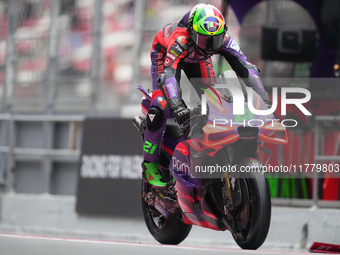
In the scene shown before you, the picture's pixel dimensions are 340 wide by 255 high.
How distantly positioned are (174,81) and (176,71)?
20 centimetres

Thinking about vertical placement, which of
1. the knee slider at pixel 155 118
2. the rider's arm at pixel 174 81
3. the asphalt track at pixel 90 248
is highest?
the rider's arm at pixel 174 81

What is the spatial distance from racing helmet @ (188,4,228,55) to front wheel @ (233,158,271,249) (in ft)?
3.31

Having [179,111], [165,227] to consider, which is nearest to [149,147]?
[165,227]

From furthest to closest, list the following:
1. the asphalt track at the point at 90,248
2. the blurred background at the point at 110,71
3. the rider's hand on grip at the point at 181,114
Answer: the blurred background at the point at 110,71, the rider's hand on grip at the point at 181,114, the asphalt track at the point at 90,248

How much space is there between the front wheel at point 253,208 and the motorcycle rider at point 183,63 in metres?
0.66

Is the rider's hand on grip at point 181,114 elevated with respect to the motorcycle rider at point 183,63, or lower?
lower

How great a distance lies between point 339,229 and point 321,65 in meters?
2.16

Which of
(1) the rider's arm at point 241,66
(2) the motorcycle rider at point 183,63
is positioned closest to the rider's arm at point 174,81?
(2) the motorcycle rider at point 183,63

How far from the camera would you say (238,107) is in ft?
13.3

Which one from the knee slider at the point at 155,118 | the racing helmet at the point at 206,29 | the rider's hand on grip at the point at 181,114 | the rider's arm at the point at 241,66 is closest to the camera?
the rider's hand on grip at the point at 181,114

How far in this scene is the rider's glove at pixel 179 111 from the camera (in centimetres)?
405

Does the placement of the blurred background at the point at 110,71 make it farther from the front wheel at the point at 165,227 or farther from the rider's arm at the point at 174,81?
the rider's arm at the point at 174,81

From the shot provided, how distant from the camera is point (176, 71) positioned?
14.6 feet

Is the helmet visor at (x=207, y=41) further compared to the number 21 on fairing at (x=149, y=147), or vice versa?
the number 21 on fairing at (x=149, y=147)
